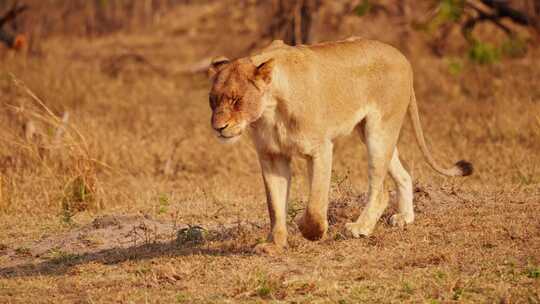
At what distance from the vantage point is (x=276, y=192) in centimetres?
556

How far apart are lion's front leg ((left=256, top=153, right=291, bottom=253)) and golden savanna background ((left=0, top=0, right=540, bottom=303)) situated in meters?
0.11

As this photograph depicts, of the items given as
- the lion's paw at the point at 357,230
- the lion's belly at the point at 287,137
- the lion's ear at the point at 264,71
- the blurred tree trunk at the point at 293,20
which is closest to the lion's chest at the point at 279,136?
the lion's belly at the point at 287,137

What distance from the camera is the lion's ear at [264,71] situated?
511cm

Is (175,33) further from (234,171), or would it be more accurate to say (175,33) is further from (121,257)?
(121,257)

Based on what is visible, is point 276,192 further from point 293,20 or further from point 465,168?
point 293,20

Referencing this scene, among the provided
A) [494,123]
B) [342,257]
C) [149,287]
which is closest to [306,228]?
[342,257]

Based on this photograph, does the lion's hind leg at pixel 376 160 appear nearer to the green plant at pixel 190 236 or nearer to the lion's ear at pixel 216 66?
the green plant at pixel 190 236

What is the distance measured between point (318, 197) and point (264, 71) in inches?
32.1

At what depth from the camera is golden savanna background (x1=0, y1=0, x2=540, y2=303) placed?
5.03 meters

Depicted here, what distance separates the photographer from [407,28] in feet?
50.8

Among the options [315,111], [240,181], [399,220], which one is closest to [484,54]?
[240,181]

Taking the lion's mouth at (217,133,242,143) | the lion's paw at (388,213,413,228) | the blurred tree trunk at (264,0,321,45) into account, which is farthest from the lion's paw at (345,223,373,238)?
the blurred tree trunk at (264,0,321,45)

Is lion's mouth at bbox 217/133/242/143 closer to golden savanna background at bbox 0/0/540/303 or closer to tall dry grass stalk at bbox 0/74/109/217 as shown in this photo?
golden savanna background at bbox 0/0/540/303

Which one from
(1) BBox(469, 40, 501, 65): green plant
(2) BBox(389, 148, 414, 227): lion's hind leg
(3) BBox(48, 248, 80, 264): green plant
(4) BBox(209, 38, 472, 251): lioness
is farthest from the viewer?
(1) BBox(469, 40, 501, 65): green plant
